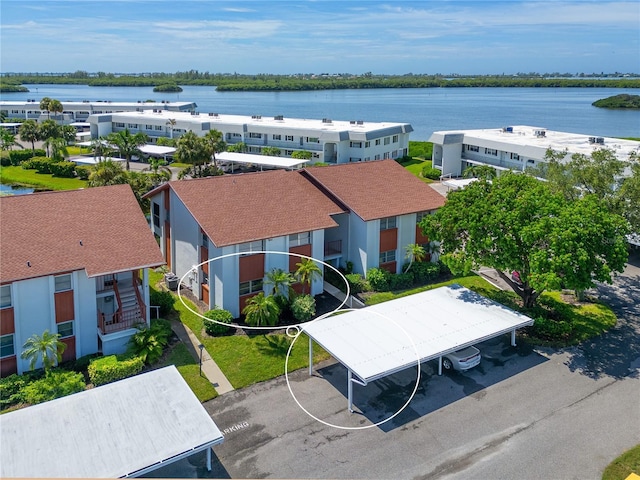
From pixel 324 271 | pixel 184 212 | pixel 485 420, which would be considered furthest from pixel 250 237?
pixel 485 420

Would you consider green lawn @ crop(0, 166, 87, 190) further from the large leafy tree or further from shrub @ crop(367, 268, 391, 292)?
the large leafy tree

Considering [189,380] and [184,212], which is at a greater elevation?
[184,212]

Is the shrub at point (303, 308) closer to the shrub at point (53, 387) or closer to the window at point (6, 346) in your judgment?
the shrub at point (53, 387)

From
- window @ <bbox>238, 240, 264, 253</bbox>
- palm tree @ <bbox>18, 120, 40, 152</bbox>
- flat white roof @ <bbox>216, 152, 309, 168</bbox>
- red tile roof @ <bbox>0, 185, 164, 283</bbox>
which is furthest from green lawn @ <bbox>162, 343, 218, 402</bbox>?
palm tree @ <bbox>18, 120, 40, 152</bbox>

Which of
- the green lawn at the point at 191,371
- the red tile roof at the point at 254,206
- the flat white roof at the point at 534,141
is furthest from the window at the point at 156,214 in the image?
the flat white roof at the point at 534,141

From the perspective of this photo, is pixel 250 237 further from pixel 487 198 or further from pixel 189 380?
pixel 487 198

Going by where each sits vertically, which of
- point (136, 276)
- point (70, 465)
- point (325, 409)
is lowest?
point (325, 409)

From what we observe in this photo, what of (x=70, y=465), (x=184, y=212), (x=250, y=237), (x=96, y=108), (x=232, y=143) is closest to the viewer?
(x=70, y=465)
